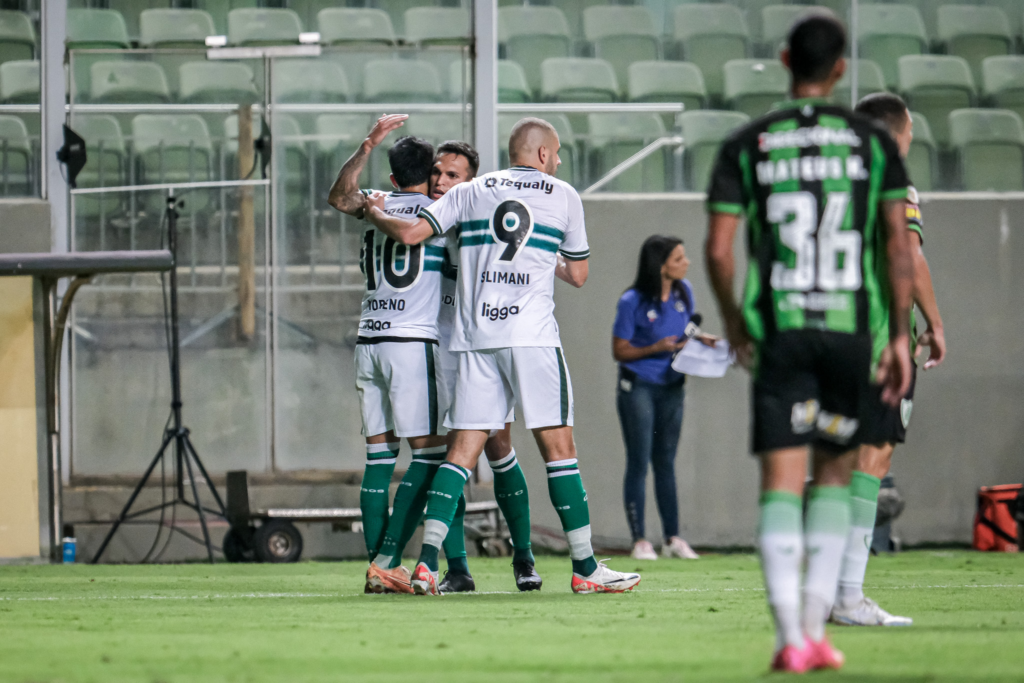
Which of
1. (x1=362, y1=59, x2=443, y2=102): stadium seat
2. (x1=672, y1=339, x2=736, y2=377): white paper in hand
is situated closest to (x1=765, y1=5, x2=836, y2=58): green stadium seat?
(x1=362, y1=59, x2=443, y2=102): stadium seat

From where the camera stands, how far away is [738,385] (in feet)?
33.4

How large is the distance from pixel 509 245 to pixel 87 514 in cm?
544

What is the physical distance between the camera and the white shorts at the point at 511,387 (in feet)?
17.9

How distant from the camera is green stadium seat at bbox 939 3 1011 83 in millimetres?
10750

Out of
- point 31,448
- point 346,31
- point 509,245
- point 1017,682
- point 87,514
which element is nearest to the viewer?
point 1017,682

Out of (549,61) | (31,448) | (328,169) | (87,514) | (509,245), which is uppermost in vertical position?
(549,61)

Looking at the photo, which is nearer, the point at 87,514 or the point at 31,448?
the point at 31,448

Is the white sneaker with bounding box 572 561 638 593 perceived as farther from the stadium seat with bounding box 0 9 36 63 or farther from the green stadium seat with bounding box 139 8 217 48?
the stadium seat with bounding box 0 9 36 63

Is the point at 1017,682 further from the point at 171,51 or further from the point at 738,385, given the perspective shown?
the point at 171,51

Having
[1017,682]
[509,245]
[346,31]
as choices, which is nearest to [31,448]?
[346,31]

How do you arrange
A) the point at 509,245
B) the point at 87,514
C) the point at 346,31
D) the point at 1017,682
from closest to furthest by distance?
the point at 1017,682 → the point at 509,245 → the point at 87,514 → the point at 346,31

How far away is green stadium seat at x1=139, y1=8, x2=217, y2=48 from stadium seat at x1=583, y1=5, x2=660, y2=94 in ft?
9.64

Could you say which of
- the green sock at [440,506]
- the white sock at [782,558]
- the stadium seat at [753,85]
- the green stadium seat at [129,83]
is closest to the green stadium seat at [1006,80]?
the stadium seat at [753,85]

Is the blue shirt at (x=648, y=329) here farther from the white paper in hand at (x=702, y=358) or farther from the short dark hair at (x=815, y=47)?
the short dark hair at (x=815, y=47)
